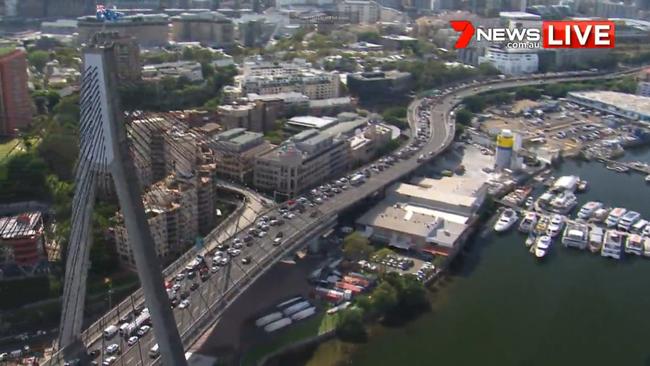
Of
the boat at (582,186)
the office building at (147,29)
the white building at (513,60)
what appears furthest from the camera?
the white building at (513,60)

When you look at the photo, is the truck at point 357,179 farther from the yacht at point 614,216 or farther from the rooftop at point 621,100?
the rooftop at point 621,100

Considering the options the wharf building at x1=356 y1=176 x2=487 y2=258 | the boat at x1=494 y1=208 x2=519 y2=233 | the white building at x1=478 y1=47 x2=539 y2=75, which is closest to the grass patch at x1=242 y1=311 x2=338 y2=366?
the wharf building at x1=356 y1=176 x2=487 y2=258

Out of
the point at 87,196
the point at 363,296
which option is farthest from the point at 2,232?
the point at 363,296

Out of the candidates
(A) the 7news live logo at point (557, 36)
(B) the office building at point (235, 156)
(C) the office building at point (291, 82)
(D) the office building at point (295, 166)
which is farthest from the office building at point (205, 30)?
(D) the office building at point (295, 166)

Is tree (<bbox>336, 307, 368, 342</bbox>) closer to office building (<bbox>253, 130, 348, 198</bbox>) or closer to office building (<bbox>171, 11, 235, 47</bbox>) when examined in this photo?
office building (<bbox>253, 130, 348, 198</bbox>)

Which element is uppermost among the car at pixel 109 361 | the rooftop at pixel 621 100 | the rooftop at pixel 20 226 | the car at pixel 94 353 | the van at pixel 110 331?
the rooftop at pixel 621 100

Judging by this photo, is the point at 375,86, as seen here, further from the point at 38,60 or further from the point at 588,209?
the point at 38,60

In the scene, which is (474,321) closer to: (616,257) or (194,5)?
(616,257)
